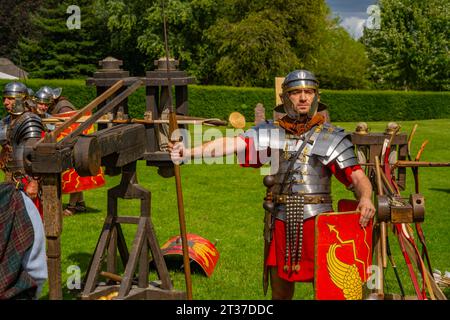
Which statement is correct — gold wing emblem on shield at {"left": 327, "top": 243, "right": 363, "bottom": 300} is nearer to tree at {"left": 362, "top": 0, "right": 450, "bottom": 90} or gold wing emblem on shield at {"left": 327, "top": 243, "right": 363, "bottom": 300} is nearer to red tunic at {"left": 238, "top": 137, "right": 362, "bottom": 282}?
red tunic at {"left": 238, "top": 137, "right": 362, "bottom": 282}

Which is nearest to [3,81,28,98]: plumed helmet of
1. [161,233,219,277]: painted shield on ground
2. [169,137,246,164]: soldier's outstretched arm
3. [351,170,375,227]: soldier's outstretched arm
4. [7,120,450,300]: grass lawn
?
[7,120,450,300]: grass lawn

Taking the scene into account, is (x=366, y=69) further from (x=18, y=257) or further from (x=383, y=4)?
(x=18, y=257)

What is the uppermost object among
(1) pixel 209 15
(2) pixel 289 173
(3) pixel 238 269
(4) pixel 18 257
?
Answer: (1) pixel 209 15

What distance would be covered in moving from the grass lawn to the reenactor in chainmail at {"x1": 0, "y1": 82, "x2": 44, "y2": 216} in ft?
3.70

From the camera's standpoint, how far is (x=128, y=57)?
4591cm

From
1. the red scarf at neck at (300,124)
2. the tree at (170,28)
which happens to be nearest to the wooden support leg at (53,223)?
the red scarf at neck at (300,124)

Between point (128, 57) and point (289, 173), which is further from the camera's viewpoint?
point (128, 57)

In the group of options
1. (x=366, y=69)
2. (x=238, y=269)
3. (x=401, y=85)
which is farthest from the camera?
(x=366, y=69)

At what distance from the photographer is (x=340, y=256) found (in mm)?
4758

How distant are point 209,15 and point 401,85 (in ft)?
52.6

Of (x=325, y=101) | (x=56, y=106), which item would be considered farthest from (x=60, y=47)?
(x=56, y=106)
